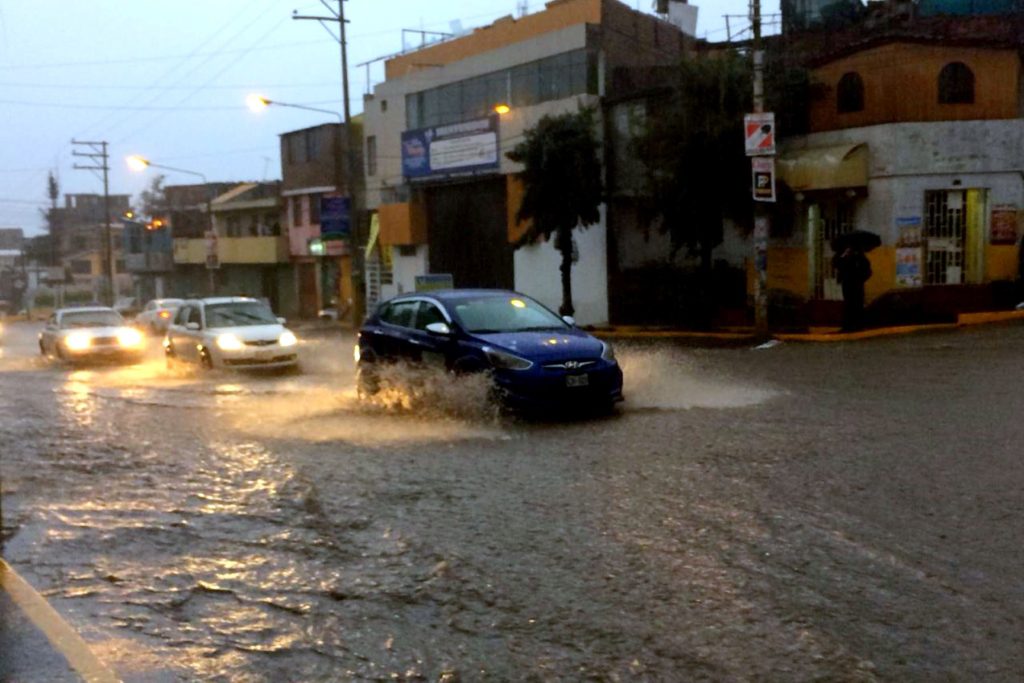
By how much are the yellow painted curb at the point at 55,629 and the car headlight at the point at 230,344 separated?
526 inches

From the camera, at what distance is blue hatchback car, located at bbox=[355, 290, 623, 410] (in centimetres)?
1173

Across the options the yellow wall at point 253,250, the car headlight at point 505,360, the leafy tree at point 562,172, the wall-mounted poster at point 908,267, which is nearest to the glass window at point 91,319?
the leafy tree at point 562,172

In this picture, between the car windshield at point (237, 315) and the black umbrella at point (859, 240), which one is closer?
the car windshield at point (237, 315)

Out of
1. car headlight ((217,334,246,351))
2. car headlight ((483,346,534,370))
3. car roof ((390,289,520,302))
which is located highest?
car roof ((390,289,520,302))

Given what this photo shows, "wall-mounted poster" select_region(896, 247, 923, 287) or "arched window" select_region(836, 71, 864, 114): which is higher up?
"arched window" select_region(836, 71, 864, 114)

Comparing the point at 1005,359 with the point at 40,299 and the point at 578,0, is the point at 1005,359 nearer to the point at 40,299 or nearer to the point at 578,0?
the point at 578,0

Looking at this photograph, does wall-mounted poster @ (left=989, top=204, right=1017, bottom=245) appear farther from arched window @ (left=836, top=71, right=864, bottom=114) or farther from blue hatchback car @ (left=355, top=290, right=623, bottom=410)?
blue hatchback car @ (left=355, top=290, right=623, bottom=410)

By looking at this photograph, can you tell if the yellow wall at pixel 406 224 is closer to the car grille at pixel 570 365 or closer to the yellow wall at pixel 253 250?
the yellow wall at pixel 253 250

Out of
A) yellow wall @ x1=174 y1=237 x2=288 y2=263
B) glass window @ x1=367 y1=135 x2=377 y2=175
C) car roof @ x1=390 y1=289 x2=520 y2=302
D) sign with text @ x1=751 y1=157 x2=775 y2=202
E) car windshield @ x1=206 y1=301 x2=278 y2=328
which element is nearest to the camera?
car roof @ x1=390 y1=289 x2=520 y2=302

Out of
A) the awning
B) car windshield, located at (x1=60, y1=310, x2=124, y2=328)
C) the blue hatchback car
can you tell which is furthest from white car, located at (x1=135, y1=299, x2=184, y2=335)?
the blue hatchback car

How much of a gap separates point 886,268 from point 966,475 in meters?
17.2

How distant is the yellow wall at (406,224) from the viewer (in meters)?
41.8

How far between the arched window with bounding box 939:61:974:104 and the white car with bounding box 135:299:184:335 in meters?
26.3

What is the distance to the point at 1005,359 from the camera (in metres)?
16.2
